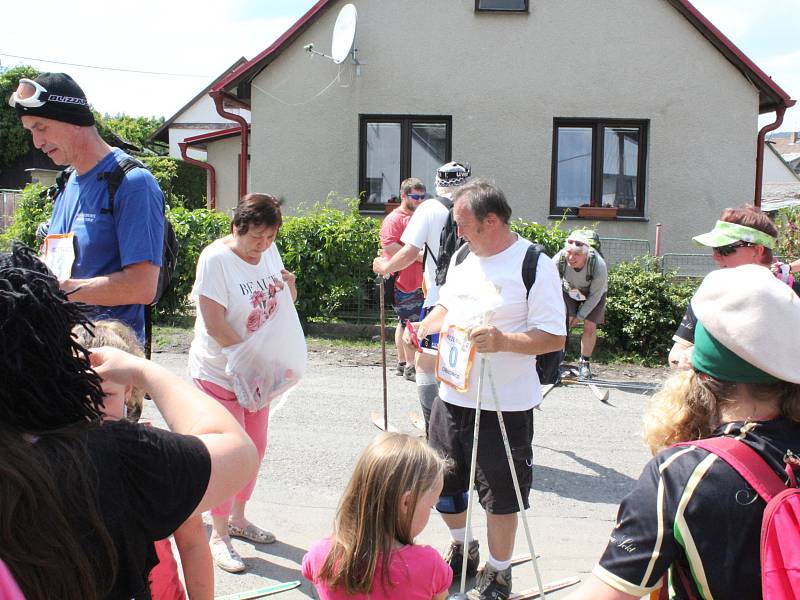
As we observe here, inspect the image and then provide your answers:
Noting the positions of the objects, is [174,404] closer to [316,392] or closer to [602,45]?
Result: [316,392]

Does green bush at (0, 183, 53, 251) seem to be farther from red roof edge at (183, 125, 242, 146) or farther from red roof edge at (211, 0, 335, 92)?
red roof edge at (183, 125, 242, 146)

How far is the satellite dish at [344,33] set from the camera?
1277 cm

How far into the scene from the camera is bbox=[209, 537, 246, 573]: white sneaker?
3.87 metres

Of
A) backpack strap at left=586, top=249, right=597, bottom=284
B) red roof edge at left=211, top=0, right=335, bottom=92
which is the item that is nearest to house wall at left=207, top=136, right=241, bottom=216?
red roof edge at left=211, top=0, right=335, bottom=92

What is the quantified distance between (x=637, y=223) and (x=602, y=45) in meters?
3.21

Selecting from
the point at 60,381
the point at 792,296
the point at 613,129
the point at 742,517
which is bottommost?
the point at 742,517

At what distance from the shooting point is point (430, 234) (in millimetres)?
5605

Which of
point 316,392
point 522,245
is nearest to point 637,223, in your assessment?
point 316,392

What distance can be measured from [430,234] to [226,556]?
8.91 feet

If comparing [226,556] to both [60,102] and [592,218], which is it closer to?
[60,102]

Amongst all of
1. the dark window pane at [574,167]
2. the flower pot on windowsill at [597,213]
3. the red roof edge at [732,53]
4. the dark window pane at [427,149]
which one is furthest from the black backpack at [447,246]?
the red roof edge at [732,53]

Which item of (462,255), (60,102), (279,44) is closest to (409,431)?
(462,255)

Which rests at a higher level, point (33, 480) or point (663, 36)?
point (663, 36)

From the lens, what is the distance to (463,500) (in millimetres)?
3881
